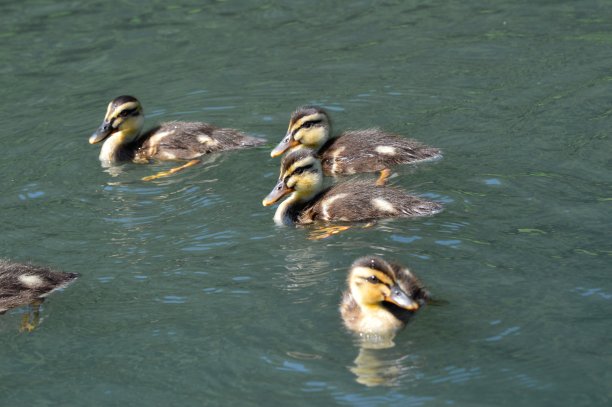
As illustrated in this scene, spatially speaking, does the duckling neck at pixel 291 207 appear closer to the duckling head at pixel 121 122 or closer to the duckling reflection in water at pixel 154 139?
the duckling reflection in water at pixel 154 139

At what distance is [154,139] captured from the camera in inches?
331

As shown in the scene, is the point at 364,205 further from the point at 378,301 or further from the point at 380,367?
the point at 380,367

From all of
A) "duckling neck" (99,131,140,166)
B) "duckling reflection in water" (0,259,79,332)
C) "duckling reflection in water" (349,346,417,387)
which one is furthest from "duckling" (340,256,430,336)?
"duckling neck" (99,131,140,166)

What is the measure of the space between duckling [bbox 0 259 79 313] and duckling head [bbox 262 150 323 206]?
5.09ft

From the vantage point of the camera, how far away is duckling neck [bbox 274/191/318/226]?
23.0 ft

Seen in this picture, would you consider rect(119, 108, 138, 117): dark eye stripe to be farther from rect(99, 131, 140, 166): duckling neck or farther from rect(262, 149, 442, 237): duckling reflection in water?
rect(262, 149, 442, 237): duckling reflection in water

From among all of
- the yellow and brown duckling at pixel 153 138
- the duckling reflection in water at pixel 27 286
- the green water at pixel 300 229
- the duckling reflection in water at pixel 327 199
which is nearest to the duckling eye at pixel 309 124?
the green water at pixel 300 229

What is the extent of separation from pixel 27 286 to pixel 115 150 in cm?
260

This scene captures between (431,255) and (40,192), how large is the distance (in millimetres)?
2858

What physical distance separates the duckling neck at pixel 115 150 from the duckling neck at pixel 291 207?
1.76m

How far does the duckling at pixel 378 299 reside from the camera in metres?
5.46

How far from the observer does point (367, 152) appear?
305 inches

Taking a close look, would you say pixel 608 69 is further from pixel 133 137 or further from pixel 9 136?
pixel 9 136

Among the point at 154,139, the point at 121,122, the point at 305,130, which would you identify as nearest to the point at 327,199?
the point at 305,130
